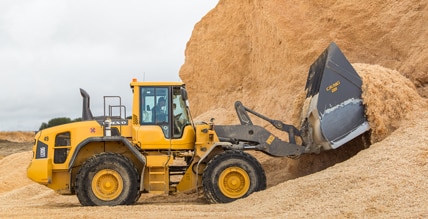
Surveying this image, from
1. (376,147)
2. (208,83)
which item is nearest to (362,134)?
(376,147)

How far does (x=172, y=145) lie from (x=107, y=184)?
4.95 feet

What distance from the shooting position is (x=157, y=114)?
12.9m

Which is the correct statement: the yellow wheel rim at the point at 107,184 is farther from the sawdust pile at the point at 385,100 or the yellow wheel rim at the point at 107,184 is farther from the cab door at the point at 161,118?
the sawdust pile at the point at 385,100

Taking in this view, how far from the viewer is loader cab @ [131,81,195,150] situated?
12.8 m

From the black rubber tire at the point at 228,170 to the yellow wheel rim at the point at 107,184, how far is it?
169 cm

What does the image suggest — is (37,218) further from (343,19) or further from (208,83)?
(208,83)

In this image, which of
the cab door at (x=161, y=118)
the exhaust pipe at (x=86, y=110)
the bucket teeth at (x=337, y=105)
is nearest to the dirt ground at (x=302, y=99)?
the bucket teeth at (x=337, y=105)

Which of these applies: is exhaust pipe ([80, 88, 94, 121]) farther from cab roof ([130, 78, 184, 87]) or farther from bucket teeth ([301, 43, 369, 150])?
bucket teeth ([301, 43, 369, 150])

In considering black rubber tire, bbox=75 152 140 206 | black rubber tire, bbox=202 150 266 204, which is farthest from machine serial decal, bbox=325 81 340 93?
black rubber tire, bbox=75 152 140 206

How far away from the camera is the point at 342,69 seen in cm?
1253

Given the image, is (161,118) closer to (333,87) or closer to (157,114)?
(157,114)

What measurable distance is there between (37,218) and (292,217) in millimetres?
4323

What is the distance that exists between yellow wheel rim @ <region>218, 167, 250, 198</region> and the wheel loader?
2 cm

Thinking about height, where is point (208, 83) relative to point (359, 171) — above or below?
above
